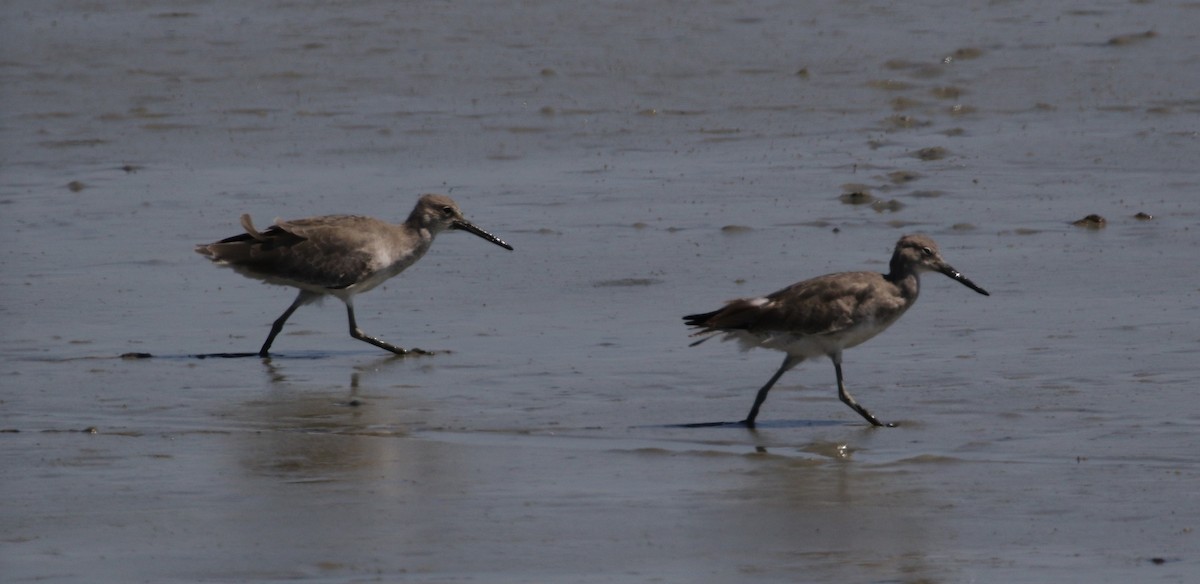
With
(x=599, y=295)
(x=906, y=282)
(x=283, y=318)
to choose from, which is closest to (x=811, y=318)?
(x=906, y=282)

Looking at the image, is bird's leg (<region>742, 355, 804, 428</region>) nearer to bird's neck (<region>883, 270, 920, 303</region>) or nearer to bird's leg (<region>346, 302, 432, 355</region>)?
bird's neck (<region>883, 270, 920, 303</region>)

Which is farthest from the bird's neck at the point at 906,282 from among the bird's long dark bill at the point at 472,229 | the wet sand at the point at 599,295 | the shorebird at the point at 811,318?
the bird's long dark bill at the point at 472,229

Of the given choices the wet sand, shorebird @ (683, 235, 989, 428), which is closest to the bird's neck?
shorebird @ (683, 235, 989, 428)

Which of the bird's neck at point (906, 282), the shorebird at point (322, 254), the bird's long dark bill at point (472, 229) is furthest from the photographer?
the bird's long dark bill at point (472, 229)

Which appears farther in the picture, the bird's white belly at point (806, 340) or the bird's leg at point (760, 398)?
the bird's white belly at point (806, 340)

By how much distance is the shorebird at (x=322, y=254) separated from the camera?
11.2 metres

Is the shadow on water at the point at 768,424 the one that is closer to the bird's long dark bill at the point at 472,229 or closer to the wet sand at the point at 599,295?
the wet sand at the point at 599,295

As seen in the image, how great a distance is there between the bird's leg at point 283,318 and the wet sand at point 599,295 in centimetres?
18

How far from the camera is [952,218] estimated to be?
12961 millimetres

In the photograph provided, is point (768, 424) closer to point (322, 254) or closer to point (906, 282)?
point (906, 282)

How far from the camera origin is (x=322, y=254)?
11.2 metres

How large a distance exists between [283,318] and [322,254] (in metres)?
0.51

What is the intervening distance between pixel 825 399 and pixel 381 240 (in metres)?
3.11

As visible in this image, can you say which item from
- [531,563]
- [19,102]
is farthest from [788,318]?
[19,102]
